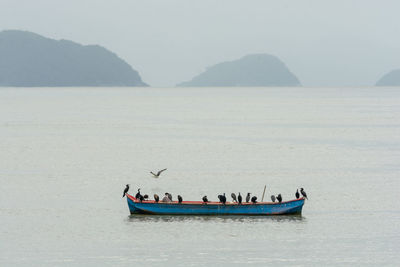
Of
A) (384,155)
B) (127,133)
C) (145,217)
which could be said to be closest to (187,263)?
(145,217)

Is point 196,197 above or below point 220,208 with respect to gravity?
above

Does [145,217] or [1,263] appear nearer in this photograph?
[1,263]

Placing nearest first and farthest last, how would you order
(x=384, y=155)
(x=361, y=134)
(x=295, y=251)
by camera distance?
(x=295, y=251), (x=384, y=155), (x=361, y=134)

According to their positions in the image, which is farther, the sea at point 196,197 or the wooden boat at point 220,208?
the wooden boat at point 220,208

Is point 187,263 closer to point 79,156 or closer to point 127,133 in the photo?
point 79,156

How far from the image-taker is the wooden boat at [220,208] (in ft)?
159

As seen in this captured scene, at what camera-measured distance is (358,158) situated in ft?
272

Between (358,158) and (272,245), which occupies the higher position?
(358,158)

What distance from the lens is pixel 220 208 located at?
48719mm

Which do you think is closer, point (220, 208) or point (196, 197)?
point (220, 208)

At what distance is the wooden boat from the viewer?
4853 cm

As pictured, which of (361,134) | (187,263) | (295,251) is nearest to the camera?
(187,263)

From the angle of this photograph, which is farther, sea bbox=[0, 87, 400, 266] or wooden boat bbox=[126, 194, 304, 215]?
wooden boat bbox=[126, 194, 304, 215]

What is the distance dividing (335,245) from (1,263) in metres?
17.0
